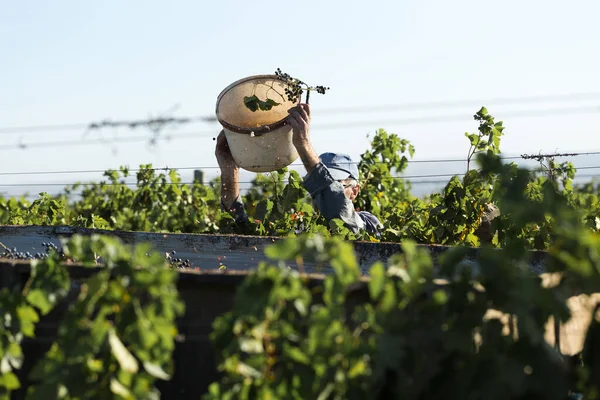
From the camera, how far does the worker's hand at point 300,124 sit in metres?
5.19

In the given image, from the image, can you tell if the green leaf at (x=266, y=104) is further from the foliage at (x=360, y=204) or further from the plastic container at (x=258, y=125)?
the foliage at (x=360, y=204)

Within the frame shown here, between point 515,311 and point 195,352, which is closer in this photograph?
point 515,311

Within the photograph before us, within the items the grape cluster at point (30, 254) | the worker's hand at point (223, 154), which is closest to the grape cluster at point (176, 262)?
the grape cluster at point (30, 254)

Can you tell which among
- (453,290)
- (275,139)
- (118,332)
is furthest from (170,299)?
(275,139)

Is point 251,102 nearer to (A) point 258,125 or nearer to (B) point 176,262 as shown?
(A) point 258,125

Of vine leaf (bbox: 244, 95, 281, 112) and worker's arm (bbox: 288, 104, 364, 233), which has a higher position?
vine leaf (bbox: 244, 95, 281, 112)

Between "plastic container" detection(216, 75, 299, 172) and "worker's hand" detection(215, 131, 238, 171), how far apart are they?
0.88ft

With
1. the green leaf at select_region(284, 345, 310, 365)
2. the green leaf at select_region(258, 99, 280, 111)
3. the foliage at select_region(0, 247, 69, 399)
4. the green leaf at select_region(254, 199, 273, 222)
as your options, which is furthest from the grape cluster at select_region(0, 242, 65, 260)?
the green leaf at select_region(284, 345, 310, 365)

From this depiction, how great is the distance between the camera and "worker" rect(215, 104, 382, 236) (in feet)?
17.2

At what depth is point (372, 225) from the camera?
19.9 feet

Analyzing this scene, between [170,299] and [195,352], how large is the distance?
45 centimetres

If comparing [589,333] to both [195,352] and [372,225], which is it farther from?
[372,225]

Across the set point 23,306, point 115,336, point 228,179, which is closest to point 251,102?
point 228,179

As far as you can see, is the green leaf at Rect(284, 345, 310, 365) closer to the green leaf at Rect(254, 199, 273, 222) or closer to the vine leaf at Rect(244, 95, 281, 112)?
the vine leaf at Rect(244, 95, 281, 112)
